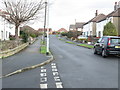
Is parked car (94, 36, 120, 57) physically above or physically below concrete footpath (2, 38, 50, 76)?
above

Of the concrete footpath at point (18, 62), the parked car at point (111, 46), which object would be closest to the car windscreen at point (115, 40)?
the parked car at point (111, 46)

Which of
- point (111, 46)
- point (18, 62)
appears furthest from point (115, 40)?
point (18, 62)

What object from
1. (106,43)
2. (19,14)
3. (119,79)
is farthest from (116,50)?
(19,14)

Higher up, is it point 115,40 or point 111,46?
point 115,40

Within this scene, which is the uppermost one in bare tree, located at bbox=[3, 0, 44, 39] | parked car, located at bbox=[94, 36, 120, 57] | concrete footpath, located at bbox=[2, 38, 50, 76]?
bare tree, located at bbox=[3, 0, 44, 39]

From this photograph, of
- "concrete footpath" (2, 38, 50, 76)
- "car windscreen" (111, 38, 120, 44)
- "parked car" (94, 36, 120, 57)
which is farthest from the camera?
"car windscreen" (111, 38, 120, 44)

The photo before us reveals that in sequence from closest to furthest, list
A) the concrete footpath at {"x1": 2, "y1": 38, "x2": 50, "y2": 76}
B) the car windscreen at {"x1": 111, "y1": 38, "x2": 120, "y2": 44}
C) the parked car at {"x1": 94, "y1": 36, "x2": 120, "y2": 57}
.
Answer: the concrete footpath at {"x1": 2, "y1": 38, "x2": 50, "y2": 76}
the parked car at {"x1": 94, "y1": 36, "x2": 120, "y2": 57}
the car windscreen at {"x1": 111, "y1": 38, "x2": 120, "y2": 44}

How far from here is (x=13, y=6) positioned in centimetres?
1831

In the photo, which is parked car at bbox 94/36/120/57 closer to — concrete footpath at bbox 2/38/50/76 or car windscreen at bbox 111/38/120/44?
car windscreen at bbox 111/38/120/44

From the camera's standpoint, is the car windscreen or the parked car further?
the car windscreen

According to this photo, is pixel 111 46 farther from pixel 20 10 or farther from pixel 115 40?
pixel 20 10

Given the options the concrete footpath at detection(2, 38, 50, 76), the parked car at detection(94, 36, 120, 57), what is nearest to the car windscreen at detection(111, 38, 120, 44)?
the parked car at detection(94, 36, 120, 57)

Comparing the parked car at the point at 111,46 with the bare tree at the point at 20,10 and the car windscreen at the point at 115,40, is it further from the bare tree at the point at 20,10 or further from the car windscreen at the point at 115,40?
the bare tree at the point at 20,10

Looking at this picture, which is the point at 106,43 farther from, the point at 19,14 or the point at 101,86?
the point at 19,14
